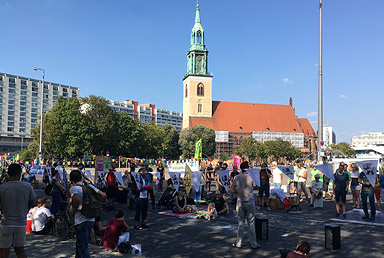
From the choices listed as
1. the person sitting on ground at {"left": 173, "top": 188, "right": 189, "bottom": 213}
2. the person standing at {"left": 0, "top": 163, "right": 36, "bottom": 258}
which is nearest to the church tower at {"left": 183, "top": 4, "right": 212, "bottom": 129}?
the person sitting on ground at {"left": 173, "top": 188, "right": 189, "bottom": 213}

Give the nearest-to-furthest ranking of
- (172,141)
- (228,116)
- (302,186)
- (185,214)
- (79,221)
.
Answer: (79,221), (185,214), (302,186), (172,141), (228,116)

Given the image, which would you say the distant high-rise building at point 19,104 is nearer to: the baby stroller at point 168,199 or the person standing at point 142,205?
the baby stroller at point 168,199

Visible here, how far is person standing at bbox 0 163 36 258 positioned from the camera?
17.1 ft

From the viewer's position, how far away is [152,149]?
69.9m

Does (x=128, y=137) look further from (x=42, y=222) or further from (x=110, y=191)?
(x=42, y=222)

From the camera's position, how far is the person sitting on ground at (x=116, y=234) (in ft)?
24.5

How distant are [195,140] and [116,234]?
7528cm

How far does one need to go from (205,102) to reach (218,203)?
296 feet

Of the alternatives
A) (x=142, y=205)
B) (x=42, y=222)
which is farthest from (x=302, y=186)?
(x=42, y=222)

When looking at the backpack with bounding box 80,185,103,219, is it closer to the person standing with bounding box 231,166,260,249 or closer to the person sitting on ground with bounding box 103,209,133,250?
the person sitting on ground with bounding box 103,209,133,250

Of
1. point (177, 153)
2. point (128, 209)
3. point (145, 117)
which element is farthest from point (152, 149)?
point (145, 117)

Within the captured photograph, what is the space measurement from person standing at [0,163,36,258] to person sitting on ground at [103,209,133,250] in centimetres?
237

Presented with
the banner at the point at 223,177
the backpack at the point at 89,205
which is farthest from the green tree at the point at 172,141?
the backpack at the point at 89,205

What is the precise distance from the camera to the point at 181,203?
12.8 meters
